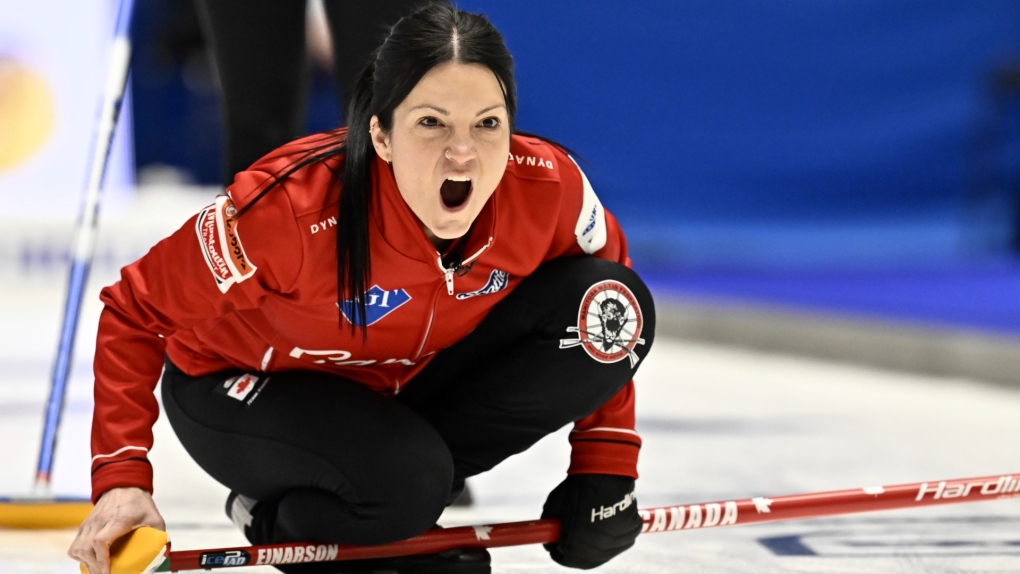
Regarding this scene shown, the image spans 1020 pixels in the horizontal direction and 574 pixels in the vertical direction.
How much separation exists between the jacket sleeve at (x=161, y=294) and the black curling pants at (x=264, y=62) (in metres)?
0.50

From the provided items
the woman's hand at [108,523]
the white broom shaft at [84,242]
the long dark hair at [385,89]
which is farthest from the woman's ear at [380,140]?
the white broom shaft at [84,242]

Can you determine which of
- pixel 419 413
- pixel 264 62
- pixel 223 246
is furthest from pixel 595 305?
pixel 264 62

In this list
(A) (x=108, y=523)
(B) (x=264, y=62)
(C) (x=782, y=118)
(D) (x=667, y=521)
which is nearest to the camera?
(A) (x=108, y=523)

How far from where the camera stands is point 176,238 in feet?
3.64

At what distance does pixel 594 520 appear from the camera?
1220 millimetres

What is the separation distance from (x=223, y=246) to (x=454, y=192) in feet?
0.71

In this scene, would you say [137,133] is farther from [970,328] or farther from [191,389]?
[191,389]

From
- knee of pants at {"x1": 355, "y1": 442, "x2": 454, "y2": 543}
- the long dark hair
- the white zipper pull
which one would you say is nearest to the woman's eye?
the long dark hair

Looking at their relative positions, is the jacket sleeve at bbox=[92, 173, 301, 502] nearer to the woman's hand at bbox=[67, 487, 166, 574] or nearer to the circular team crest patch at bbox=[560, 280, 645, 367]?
the woman's hand at bbox=[67, 487, 166, 574]

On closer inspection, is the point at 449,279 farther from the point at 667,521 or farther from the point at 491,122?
the point at 667,521

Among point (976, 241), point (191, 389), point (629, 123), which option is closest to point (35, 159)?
point (629, 123)

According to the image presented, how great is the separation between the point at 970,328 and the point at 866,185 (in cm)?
141

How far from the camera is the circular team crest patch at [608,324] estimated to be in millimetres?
1234

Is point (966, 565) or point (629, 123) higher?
point (629, 123)
